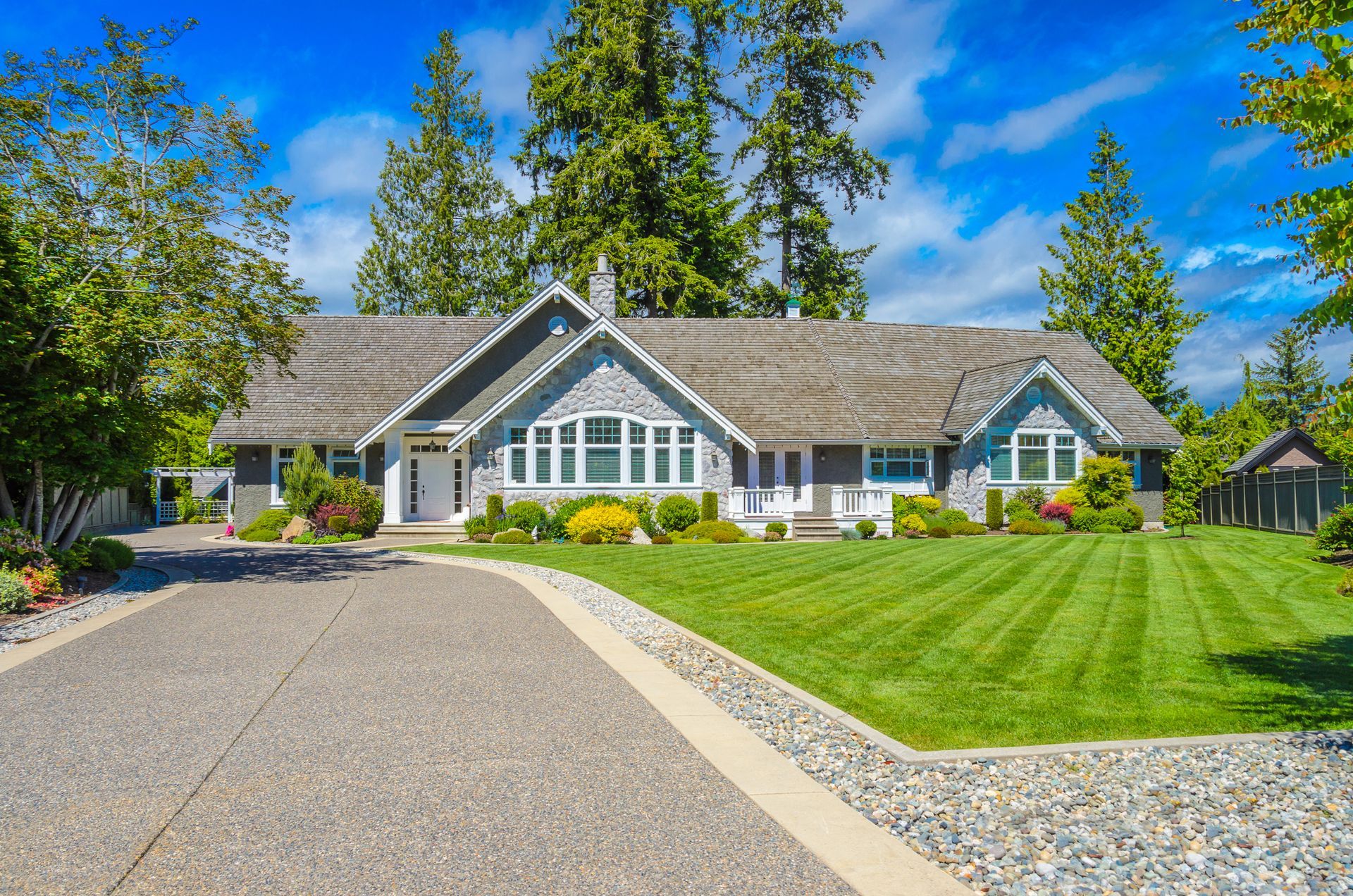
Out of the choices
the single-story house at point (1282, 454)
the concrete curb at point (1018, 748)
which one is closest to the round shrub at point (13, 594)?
the concrete curb at point (1018, 748)

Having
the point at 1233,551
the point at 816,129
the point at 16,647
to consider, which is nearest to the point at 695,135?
the point at 816,129

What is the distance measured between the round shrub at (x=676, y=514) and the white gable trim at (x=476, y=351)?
18.0 ft

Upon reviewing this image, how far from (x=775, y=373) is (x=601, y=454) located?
7.43m

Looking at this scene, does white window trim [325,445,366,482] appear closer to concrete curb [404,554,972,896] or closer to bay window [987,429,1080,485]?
bay window [987,429,1080,485]

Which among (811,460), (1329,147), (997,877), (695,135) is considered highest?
(695,135)

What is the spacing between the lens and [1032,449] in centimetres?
2773

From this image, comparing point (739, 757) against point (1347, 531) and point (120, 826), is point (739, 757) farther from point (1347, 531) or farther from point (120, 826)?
point (1347, 531)

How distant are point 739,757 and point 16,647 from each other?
855 centimetres

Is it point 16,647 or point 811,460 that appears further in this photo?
point 811,460

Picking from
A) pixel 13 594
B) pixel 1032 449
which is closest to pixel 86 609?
pixel 13 594

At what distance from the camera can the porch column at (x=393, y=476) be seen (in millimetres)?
26609

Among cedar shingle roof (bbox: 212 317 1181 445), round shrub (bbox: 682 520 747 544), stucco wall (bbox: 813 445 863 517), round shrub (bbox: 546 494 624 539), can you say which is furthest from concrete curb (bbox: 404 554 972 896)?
cedar shingle roof (bbox: 212 317 1181 445)

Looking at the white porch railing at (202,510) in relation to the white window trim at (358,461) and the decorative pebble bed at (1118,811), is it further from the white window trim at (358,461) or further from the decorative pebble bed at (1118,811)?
the decorative pebble bed at (1118,811)

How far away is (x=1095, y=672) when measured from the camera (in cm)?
840
